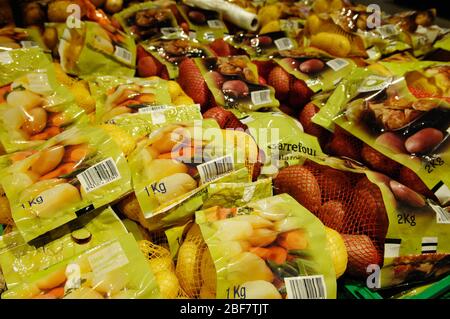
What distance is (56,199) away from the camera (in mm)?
1010

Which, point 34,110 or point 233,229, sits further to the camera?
point 34,110

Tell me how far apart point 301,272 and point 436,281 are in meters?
0.44

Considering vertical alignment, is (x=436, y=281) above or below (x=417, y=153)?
below

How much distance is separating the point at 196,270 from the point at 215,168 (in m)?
0.28

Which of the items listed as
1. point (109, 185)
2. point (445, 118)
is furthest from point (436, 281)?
point (109, 185)

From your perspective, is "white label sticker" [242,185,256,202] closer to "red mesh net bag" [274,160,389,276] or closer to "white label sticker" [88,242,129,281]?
"red mesh net bag" [274,160,389,276]

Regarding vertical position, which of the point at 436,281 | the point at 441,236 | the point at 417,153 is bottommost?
the point at 436,281

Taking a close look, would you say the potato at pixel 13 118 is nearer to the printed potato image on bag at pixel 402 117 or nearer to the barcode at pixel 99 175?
the barcode at pixel 99 175

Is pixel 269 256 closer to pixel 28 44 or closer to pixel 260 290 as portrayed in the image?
pixel 260 290

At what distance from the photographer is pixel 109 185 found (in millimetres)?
1072

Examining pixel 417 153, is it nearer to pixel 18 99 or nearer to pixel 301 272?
pixel 301 272

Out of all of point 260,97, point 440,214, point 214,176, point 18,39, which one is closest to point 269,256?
point 214,176

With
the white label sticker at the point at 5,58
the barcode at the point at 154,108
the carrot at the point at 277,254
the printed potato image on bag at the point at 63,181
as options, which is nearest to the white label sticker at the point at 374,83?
the barcode at the point at 154,108

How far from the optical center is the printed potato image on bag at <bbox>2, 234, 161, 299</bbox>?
86 cm
